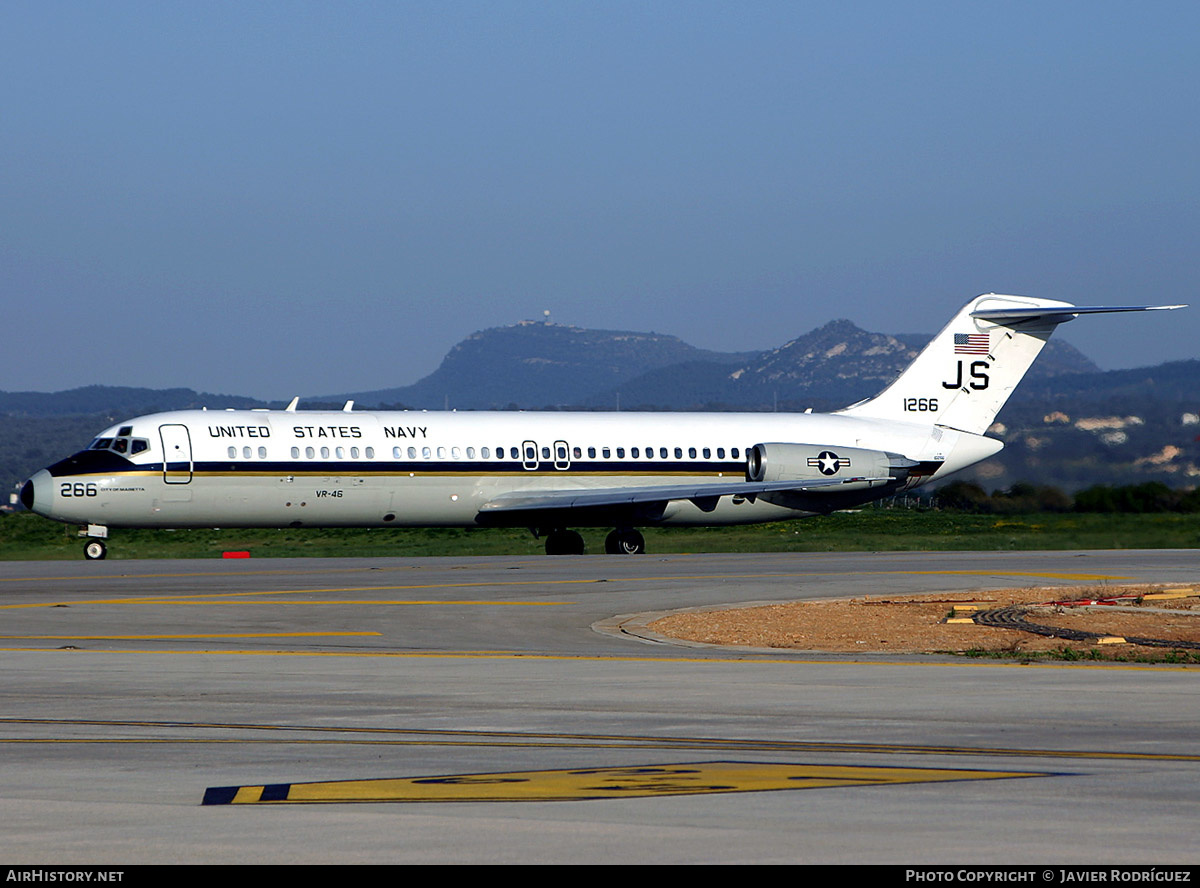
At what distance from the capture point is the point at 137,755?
1147 centimetres

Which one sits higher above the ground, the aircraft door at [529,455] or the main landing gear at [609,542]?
the aircraft door at [529,455]

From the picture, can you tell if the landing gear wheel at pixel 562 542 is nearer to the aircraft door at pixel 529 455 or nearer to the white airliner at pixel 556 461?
the white airliner at pixel 556 461

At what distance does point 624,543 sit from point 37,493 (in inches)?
597

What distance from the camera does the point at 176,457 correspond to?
132 feet

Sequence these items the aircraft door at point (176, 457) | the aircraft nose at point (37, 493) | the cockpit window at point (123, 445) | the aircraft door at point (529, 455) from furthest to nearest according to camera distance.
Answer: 1. the aircraft door at point (529, 455)
2. the cockpit window at point (123, 445)
3. the aircraft door at point (176, 457)
4. the aircraft nose at point (37, 493)

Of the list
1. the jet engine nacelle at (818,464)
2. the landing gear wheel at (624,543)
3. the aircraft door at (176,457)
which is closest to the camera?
the aircraft door at (176,457)

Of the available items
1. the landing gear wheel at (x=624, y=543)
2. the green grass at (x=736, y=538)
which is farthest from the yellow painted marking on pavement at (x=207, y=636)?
the green grass at (x=736, y=538)

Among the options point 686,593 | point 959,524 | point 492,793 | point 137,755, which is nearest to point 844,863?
point 492,793

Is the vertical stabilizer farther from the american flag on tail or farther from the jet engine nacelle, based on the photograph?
the jet engine nacelle

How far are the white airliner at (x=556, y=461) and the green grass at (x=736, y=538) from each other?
8.92 feet

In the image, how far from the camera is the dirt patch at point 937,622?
68.1ft

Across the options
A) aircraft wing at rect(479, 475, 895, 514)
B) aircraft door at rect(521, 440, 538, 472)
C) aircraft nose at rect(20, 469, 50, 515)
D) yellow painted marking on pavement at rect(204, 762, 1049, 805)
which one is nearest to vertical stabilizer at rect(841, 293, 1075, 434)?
aircraft wing at rect(479, 475, 895, 514)

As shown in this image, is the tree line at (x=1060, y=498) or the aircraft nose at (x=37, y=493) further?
the tree line at (x=1060, y=498)

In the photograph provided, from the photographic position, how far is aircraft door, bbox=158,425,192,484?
1582 inches
